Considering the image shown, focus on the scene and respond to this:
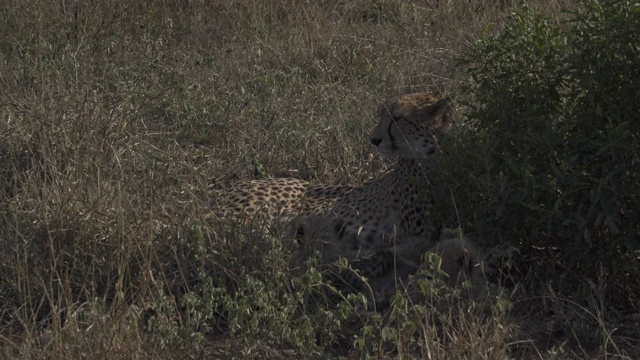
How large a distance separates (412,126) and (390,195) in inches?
12.3

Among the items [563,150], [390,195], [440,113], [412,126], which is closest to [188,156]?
[390,195]

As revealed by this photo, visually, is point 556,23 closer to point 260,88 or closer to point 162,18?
point 260,88

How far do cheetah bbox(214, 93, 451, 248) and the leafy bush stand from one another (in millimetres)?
551

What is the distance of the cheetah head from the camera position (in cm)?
439

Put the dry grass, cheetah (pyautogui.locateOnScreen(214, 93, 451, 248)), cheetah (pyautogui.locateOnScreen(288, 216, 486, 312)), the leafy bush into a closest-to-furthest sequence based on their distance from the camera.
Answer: the dry grass < the leafy bush < cheetah (pyautogui.locateOnScreen(288, 216, 486, 312)) < cheetah (pyautogui.locateOnScreen(214, 93, 451, 248))

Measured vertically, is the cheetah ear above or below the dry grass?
above

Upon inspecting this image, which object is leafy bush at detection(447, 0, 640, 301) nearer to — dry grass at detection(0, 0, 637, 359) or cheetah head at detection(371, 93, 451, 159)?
dry grass at detection(0, 0, 637, 359)

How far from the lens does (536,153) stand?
3635 mm

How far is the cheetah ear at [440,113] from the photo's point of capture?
4383 mm

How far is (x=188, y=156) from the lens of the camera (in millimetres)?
4953

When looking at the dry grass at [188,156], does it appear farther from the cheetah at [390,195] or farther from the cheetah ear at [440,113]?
the cheetah ear at [440,113]

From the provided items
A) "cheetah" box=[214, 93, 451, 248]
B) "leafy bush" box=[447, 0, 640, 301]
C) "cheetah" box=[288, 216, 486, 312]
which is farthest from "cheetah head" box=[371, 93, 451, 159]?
"leafy bush" box=[447, 0, 640, 301]

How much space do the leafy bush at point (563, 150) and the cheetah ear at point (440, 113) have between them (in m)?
0.54

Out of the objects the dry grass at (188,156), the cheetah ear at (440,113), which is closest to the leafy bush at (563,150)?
the dry grass at (188,156)
